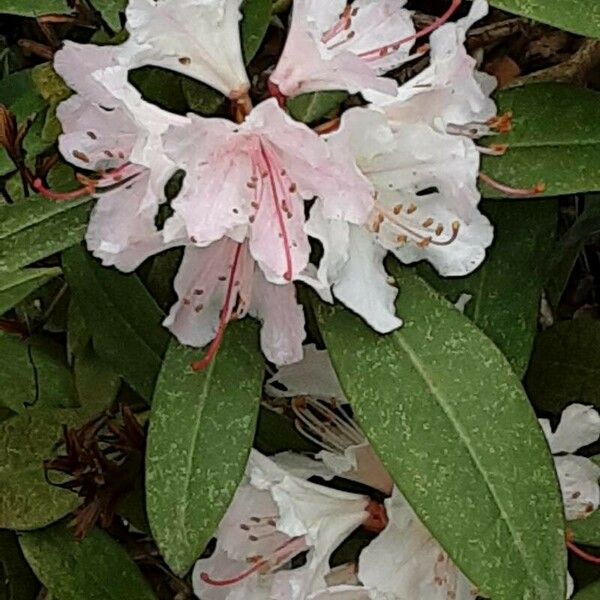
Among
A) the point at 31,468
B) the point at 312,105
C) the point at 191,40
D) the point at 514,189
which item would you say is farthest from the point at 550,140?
the point at 31,468

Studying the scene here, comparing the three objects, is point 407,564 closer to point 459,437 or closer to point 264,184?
point 459,437

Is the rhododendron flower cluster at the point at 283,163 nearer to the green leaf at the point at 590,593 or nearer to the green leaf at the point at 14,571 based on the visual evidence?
the green leaf at the point at 590,593

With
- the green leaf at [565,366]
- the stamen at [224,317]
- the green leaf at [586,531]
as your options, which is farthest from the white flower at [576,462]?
the stamen at [224,317]

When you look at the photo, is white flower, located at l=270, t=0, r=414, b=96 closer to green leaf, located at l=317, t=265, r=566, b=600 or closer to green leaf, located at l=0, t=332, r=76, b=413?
green leaf, located at l=317, t=265, r=566, b=600

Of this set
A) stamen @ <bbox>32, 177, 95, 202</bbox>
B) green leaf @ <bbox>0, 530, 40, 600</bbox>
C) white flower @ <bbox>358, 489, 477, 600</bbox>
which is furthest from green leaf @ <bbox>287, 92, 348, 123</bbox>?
green leaf @ <bbox>0, 530, 40, 600</bbox>

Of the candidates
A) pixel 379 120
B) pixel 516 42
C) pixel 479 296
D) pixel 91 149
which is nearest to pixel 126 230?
pixel 91 149

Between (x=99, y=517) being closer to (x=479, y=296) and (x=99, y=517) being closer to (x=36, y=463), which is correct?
(x=36, y=463)
